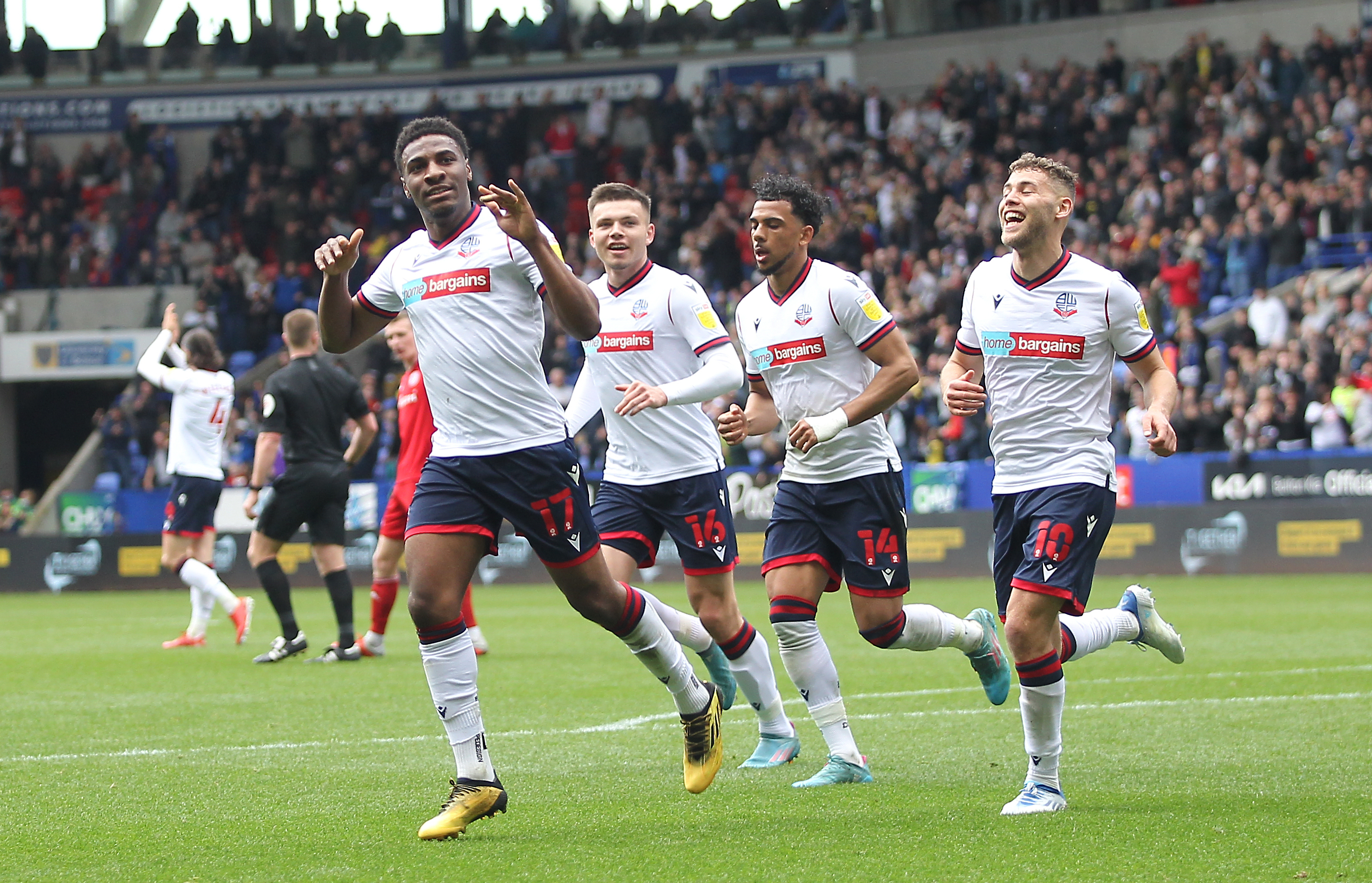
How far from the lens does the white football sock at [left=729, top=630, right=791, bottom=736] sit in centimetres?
679

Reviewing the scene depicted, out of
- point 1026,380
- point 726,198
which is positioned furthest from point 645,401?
point 726,198

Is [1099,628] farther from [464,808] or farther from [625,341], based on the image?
[464,808]

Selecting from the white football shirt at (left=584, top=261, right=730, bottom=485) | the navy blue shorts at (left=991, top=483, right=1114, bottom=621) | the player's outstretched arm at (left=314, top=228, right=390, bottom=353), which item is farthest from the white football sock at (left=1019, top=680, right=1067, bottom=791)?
the player's outstretched arm at (left=314, top=228, right=390, bottom=353)

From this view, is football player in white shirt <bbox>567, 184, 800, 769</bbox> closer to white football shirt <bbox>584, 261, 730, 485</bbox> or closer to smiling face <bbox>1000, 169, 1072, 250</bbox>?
white football shirt <bbox>584, 261, 730, 485</bbox>

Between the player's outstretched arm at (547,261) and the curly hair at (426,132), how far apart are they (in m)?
0.44

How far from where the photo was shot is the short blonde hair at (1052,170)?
5969 mm

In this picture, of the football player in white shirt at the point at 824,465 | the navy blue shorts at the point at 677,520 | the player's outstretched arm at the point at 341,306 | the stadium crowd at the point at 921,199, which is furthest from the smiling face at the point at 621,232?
the stadium crowd at the point at 921,199

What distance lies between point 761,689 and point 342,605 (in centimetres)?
548

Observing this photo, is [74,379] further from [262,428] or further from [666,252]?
[262,428]

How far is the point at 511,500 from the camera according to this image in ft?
18.0

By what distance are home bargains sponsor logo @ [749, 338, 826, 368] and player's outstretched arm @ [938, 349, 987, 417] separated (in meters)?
0.55

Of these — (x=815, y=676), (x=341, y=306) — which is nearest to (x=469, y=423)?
(x=341, y=306)

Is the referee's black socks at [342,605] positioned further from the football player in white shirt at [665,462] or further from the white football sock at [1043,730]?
the white football sock at [1043,730]

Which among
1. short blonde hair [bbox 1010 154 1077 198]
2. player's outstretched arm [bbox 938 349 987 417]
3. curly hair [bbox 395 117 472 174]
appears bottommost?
player's outstretched arm [bbox 938 349 987 417]
